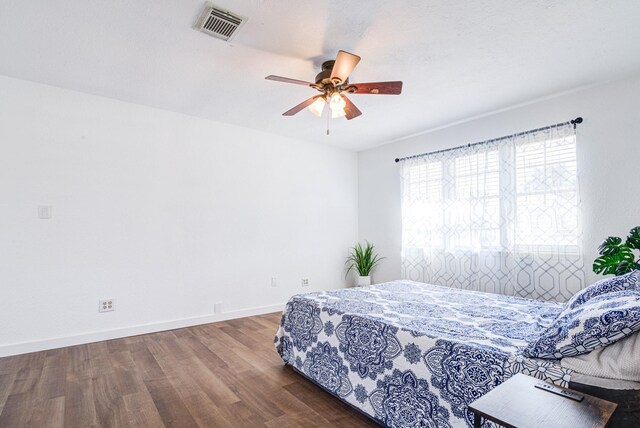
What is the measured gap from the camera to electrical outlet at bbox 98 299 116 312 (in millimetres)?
3184

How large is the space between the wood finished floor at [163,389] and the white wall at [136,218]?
1.37ft

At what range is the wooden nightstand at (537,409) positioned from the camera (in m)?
0.90

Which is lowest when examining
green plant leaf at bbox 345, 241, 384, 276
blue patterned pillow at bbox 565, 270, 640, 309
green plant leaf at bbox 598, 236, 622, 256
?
green plant leaf at bbox 345, 241, 384, 276

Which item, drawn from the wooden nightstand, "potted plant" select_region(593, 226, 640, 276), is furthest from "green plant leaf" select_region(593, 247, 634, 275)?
the wooden nightstand

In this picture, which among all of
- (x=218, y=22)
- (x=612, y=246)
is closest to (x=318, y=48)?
(x=218, y=22)

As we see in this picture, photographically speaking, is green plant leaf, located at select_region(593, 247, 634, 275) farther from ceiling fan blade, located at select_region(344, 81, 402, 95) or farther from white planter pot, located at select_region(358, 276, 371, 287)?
white planter pot, located at select_region(358, 276, 371, 287)

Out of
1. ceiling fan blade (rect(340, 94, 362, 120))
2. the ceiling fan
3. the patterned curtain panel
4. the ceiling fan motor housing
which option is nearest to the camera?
the ceiling fan

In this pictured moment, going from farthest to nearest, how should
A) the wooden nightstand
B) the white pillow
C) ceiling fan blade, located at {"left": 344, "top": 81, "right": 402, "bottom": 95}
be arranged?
ceiling fan blade, located at {"left": 344, "top": 81, "right": 402, "bottom": 95} < the white pillow < the wooden nightstand

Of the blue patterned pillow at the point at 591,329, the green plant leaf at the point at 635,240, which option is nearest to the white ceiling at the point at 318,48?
the green plant leaf at the point at 635,240

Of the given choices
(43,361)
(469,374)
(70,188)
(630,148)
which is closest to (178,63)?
(70,188)

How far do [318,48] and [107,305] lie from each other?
3127 millimetres

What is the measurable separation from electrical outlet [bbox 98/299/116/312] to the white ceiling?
2.07 metres

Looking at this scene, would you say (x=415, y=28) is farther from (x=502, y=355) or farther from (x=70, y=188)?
(x=70, y=188)

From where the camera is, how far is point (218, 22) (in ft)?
6.75
